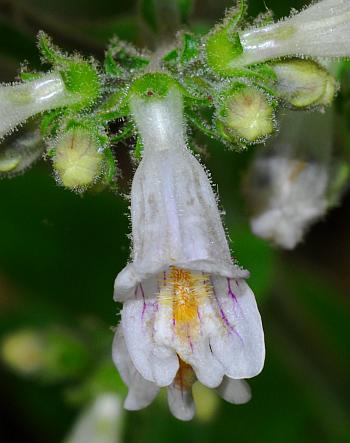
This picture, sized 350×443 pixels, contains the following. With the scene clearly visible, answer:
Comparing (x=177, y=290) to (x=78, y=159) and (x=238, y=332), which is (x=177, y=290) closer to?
(x=238, y=332)

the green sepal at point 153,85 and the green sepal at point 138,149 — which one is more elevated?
the green sepal at point 153,85

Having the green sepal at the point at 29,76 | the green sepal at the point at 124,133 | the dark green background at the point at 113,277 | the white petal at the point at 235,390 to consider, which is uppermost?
the dark green background at the point at 113,277

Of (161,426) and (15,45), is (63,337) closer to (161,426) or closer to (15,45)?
(161,426)

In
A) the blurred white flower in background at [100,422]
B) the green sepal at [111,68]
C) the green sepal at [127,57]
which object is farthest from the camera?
the blurred white flower in background at [100,422]

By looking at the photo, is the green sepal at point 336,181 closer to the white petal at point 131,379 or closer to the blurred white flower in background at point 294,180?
the blurred white flower in background at point 294,180

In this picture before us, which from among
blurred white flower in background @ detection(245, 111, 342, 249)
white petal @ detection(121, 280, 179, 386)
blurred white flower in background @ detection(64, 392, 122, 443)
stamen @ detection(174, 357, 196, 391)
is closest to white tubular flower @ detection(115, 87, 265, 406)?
white petal @ detection(121, 280, 179, 386)

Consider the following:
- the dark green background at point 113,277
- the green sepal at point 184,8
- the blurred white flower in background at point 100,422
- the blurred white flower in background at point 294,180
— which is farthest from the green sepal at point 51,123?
the blurred white flower in background at point 100,422

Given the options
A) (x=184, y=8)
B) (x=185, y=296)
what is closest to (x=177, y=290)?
(x=185, y=296)

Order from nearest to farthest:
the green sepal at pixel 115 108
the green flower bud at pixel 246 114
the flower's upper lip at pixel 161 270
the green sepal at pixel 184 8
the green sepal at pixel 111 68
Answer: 1. the flower's upper lip at pixel 161 270
2. the green flower bud at pixel 246 114
3. the green sepal at pixel 115 108
4. the green sepal at pixel 111 68
5. the green sepal at pixel 184 8
